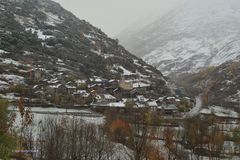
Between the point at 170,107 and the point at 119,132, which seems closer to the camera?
the point at 119,132

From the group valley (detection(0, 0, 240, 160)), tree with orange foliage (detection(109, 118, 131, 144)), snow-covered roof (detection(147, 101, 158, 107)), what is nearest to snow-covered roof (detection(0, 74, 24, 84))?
valley (detection(0, 0, 240, 160))

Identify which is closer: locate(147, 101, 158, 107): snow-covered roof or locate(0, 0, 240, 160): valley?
locate(0, 0, 240, 160): valley

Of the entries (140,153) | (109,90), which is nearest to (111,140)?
(140,153)

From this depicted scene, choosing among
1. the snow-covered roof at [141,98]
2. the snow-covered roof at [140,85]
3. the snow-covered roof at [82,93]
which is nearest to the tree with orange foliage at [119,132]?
the snow-covered roof at [82,93]

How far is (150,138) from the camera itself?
262 feet

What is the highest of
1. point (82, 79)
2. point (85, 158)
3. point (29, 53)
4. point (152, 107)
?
point (29, 53)

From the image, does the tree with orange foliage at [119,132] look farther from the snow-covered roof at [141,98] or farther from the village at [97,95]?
the snow-covered roof at [141,98]

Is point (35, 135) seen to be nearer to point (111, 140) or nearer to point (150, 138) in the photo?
point (111, 140)

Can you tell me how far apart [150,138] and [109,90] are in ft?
286

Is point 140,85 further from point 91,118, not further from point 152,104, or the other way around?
point 91,118

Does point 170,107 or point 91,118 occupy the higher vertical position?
point 170,107

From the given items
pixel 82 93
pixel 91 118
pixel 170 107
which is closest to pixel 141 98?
pixel 170 107

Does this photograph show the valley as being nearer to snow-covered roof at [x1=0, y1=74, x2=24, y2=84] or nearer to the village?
the village

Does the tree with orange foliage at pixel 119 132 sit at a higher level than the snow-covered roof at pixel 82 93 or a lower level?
lower
